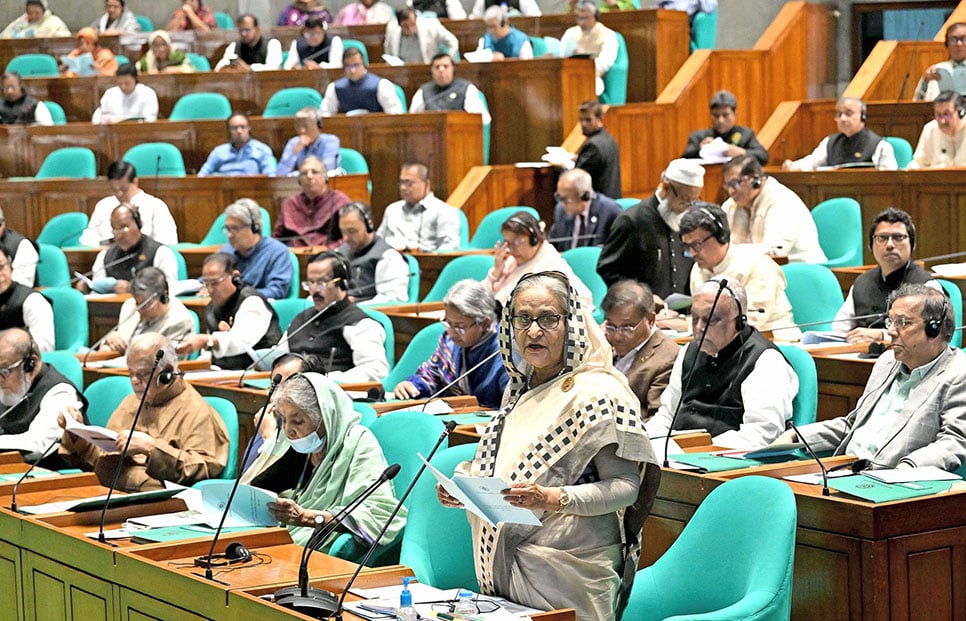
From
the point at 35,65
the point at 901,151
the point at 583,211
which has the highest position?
the point at 35,65

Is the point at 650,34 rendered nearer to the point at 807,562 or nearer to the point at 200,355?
the point at 200,355

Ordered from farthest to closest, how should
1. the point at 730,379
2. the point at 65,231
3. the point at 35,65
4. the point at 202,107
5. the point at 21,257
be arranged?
the point at 35,65, the point at 202,107, the point at 65,231, the point at 21,257, the point at 730,379

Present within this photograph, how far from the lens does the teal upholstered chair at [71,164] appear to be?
30.4 feet

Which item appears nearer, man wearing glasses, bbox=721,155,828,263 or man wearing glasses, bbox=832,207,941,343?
man wearing glasses, bbox=832,207,941,343

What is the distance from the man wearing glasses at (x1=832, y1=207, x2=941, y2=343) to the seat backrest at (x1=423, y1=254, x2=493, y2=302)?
1.93m

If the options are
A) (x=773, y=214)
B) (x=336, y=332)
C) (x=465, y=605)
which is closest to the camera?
(x=465, y=605)

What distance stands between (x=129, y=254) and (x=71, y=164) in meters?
2.20

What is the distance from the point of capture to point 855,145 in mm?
7418

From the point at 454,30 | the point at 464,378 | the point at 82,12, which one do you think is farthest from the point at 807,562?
the point at 82,12

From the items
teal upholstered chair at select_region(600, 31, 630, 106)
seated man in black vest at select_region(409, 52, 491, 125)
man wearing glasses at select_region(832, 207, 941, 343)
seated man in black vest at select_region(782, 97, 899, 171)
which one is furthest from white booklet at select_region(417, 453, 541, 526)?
teal upholstered chair at select_region(600, 31, 630, 106)

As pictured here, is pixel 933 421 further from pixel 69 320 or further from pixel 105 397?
pixel 69 320

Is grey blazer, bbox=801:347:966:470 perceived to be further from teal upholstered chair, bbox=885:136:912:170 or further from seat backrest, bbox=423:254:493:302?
teal upholstered chair, bbox=885:136:912:170

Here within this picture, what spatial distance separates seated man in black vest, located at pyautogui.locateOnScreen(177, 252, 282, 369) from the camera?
18.5 feet

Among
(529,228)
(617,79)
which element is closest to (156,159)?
(617,79)
